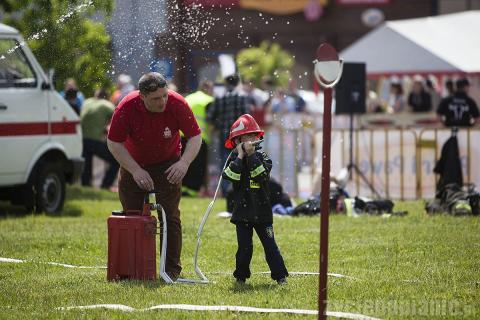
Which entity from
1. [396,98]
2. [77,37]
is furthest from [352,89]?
[396,98]

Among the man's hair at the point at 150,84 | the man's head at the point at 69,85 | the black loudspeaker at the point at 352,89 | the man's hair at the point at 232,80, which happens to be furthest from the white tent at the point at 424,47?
the man's hair at the point at 150,84

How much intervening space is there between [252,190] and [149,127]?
1.11 metres

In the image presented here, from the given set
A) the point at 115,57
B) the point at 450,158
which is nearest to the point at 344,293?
the point at 115,57

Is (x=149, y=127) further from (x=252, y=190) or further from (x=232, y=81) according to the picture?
(x=232, y=81)

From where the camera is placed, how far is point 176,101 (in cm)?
906

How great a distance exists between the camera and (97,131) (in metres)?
19.5

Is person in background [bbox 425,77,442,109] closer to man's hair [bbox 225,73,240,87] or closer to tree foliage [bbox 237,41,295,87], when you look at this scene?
man's hair [bbox 225,73,240,87]

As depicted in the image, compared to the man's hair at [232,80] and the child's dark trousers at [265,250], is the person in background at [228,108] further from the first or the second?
the child's dark trousers at [265,250]

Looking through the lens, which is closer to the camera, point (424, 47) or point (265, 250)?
point (265, 250)

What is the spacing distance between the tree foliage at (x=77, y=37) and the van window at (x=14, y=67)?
1006 mm

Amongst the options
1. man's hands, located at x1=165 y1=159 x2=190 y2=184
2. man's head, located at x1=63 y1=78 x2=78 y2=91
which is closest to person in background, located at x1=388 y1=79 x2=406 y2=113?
man's head, located at x1=63 y1=78 x2=78 y2=91

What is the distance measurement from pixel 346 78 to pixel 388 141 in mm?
1341

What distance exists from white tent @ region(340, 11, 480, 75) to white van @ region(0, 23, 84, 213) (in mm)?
9269

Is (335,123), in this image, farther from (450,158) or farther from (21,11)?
(21,11)
